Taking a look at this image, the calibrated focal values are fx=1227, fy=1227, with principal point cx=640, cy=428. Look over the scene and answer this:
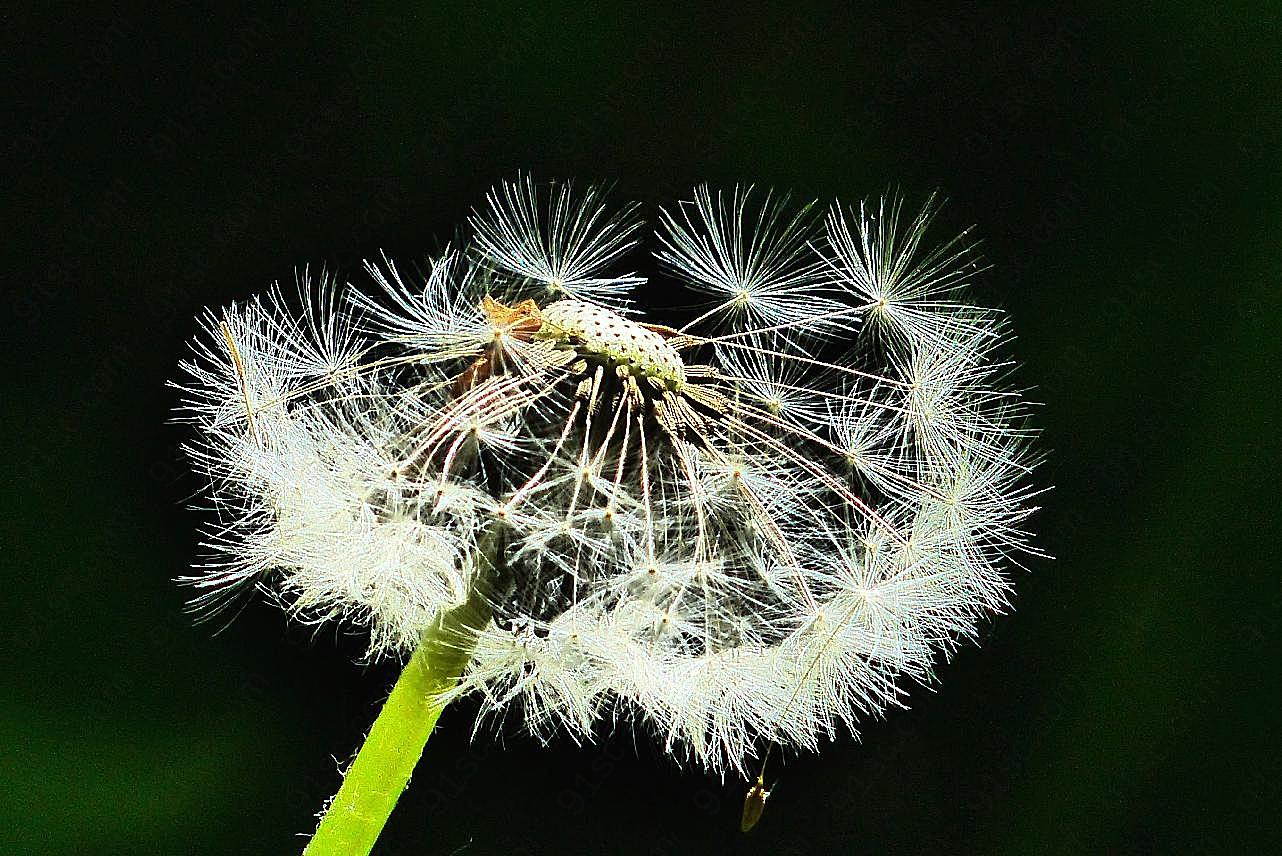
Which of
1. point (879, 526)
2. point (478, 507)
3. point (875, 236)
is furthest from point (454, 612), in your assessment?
point (875, 236)

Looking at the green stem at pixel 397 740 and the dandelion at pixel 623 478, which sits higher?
the dandelion at pixel 623 478

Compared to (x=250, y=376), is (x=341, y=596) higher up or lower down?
lower down

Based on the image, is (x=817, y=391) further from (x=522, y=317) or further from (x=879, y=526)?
(x=522, y=317)

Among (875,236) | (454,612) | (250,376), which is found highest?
(875,236)

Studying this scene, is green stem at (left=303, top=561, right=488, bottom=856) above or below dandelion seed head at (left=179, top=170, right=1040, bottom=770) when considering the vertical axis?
below

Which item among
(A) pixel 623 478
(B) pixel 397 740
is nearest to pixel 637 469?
(A) pixel 623 478

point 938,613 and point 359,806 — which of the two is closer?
point 359,806
